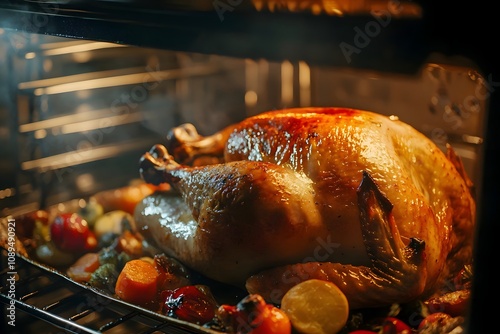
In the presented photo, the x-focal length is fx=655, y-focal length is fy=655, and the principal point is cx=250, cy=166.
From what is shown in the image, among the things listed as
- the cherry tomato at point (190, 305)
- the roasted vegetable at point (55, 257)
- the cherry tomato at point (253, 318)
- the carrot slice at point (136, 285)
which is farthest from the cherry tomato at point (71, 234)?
the cherry tomato at point (253, 318)

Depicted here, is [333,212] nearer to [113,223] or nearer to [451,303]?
[451,303]

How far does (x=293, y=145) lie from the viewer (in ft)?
7.07

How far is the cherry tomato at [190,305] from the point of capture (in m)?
2.02

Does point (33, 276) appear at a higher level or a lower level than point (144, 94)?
lower

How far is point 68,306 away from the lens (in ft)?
7.26

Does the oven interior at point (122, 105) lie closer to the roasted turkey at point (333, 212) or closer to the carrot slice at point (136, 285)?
the carrot slice at point (136, 285)

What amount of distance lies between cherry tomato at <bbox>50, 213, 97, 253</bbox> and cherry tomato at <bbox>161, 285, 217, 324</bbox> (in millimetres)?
671

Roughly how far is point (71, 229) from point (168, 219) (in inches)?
20.5

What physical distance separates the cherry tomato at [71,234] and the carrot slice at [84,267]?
0.07 m

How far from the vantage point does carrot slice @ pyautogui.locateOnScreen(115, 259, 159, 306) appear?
7.13 feet

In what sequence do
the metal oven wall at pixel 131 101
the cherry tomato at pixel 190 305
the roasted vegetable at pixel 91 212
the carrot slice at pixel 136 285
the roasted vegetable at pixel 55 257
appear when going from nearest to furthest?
the cherry tomato at pixel 190 305
the carrot slice at pixel 136 285
the roasted vegetable at pixel 55 257
the roasted vegetable at pixel 91 212
the metal oven wall at pixel 131 101

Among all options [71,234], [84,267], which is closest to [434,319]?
[84,267]

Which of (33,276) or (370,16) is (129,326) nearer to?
(33,276)

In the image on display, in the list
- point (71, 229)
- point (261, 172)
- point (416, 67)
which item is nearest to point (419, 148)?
point (261, 172)
